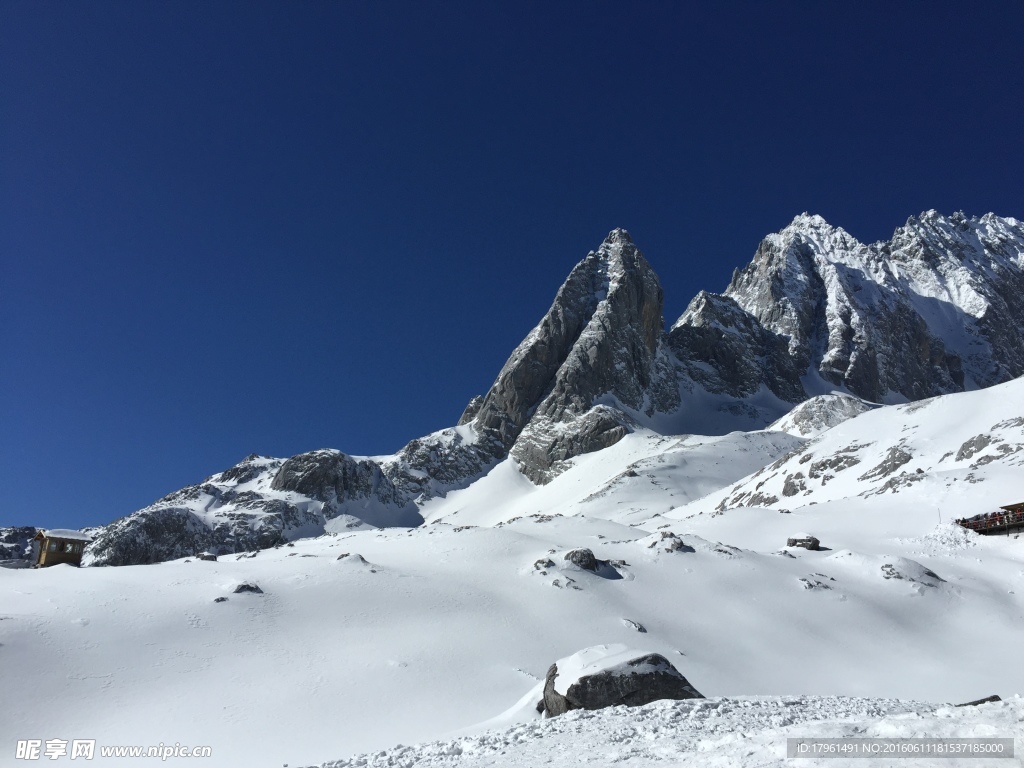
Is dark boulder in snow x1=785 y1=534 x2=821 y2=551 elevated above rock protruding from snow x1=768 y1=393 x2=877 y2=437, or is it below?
below

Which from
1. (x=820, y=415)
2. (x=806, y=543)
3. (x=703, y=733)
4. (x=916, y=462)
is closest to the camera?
(x=703, y=733)

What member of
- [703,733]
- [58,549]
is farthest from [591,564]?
[58,549]

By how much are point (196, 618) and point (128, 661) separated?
3.38 m

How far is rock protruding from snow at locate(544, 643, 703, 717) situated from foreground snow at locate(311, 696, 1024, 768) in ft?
4.46

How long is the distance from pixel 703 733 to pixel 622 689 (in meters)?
4.78

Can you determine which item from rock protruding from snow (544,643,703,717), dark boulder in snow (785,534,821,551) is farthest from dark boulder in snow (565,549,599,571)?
dark boulder in snow (785,534,821,551)

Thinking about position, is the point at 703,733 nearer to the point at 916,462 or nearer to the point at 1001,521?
the point at 1001,521

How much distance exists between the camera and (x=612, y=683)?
52.2ft

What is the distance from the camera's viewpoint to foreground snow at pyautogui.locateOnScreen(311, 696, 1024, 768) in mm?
8523

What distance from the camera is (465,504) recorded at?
16750cm

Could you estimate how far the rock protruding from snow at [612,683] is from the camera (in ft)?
51.6

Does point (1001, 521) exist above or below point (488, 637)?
above

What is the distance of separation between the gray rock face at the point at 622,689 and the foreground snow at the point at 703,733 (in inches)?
52.3

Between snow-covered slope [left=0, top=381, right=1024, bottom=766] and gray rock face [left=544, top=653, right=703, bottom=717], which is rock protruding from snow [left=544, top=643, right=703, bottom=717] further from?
snow-covered slope [left=0, top=381, right=1024, bottom=766]
